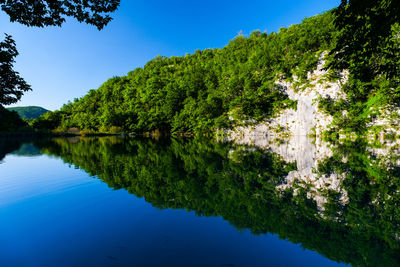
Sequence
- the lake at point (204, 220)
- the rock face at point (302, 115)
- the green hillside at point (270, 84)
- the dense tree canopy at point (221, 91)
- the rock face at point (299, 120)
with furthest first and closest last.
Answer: the dense tree canopy at point (221, 91) < the rock face at point (302, 115) < the rock face at point (299, 120) < the green hillside at point (270, 84) < the lake at point (204, 220)

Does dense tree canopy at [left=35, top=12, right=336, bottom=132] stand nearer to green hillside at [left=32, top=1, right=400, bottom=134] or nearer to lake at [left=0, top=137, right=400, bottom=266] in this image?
green hillside at [left=32, top=1, right=400, bottom=134]

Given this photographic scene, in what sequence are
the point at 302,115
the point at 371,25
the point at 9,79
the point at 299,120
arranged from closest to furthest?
the point at 371,25 < the point at 9,79 < the point at 302,115 < the point at 299,120

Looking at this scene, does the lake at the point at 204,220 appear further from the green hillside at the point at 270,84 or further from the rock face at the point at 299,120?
the rock face at the point at 299,120

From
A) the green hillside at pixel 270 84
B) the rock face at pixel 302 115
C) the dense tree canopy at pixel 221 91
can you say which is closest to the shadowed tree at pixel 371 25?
the green hillside at pixel 270 84

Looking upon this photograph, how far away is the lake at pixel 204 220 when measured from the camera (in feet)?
14.5

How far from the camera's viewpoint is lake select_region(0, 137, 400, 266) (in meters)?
4.43

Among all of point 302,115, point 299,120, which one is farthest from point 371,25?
point 299,120

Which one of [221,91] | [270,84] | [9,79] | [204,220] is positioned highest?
[270,84]

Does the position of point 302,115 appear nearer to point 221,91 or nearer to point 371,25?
point 221,91

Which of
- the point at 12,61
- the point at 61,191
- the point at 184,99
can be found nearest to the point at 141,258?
Answer: the point at 61,191

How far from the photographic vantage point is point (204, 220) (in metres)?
6.26

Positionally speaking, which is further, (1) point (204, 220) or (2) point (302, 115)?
(2) point (302, 115)

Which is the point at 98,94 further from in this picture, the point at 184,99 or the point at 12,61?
the point at 12,61

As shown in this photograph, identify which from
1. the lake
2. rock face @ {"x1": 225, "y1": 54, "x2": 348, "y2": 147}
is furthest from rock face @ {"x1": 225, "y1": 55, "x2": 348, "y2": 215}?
the lake
